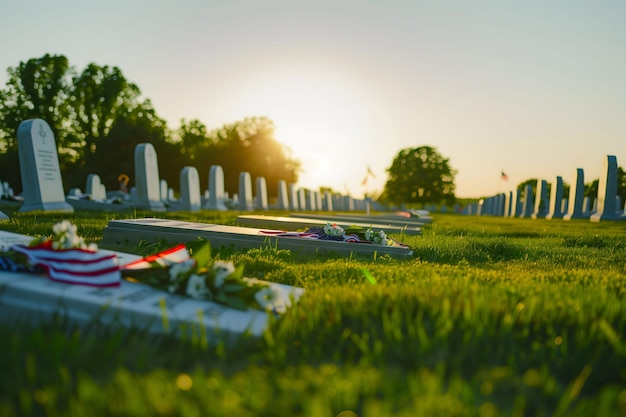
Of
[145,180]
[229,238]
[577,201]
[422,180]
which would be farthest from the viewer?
[422,180]

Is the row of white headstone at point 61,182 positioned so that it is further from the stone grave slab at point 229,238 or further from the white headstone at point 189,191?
the stone grave slab at point 229,238

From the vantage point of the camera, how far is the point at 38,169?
547 inches

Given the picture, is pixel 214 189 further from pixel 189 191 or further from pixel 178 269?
pixel 178 269

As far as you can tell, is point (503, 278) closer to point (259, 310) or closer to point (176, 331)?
point (259, 310)

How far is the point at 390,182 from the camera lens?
234 feet

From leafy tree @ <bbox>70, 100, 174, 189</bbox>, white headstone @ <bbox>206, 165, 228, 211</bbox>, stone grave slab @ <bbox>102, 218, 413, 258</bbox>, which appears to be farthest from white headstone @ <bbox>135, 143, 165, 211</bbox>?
leafy tree @ <bbox>70, 100, 174, 189</bbox>

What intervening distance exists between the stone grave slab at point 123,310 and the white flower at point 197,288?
4 cm

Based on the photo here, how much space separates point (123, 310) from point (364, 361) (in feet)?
4.53

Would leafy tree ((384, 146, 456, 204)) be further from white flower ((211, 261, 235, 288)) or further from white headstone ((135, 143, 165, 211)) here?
white flower ((211, 261, 235, 288))

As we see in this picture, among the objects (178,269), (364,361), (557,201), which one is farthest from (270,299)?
(557,201)

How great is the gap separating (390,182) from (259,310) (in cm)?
6945

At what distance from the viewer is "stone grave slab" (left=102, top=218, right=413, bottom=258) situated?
6438 millimetres

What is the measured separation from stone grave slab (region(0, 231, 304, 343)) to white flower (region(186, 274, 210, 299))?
0.04 metres

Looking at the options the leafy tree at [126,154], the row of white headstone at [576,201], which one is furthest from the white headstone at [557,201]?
the leafy tree at [126,154]
